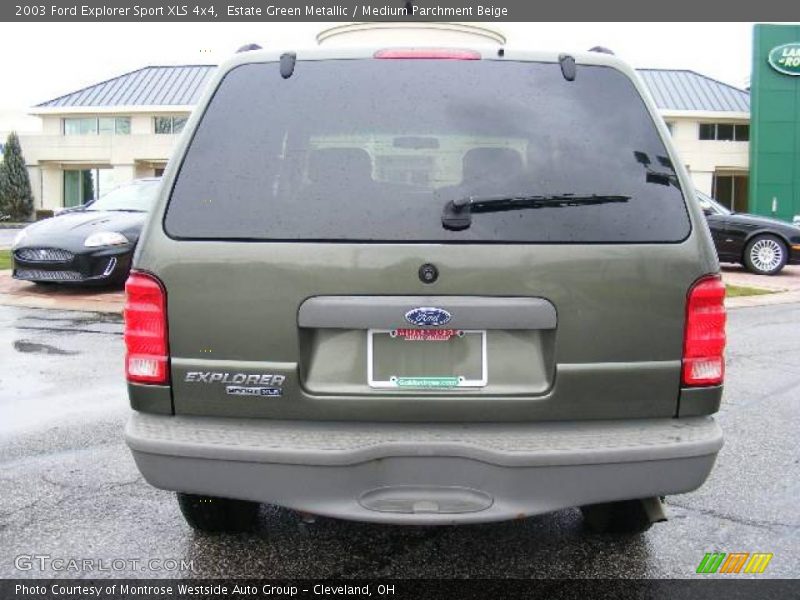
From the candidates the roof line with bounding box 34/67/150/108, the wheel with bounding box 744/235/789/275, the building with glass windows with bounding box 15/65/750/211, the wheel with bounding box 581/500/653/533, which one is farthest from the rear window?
the roof line with bounding box 34/67/150/108

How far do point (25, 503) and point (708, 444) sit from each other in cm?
307

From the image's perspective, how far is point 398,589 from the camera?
116 inches

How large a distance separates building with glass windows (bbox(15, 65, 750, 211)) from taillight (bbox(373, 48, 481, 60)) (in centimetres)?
4322

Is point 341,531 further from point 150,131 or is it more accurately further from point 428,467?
point 150,131

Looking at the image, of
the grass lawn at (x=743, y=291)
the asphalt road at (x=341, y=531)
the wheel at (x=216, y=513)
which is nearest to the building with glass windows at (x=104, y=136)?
the grass lawn at (x=743, y=291)

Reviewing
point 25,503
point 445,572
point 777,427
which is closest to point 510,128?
point 445,572

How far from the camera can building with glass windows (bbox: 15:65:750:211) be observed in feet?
142

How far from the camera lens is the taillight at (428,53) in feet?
9.29

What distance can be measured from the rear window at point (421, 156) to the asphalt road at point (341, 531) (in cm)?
139

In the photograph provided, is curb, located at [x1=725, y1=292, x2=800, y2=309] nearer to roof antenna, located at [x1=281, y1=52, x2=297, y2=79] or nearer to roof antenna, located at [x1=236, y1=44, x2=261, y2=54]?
roof antenna, located at [x1=236, y1=44, x2=261, y2=54]

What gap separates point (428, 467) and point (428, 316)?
49cm

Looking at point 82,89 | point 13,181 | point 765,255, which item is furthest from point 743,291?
point 82,89

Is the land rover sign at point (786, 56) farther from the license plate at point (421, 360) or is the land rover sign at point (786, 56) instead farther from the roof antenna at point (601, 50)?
the license plate at point (421, 360)

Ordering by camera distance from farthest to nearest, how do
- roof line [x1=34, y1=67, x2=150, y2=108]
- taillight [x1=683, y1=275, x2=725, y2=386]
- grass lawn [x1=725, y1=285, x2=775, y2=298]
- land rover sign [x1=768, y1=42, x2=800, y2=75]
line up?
roof line [x1=34, y1=67, x2=150, y2=108]
land rover sign [x1=768, y1=42, x2=800, y2=75]
grass lawn [x1=725, y1=285, x2=775, y2=298]
taillight [x1=683, y1=275, x2=725, y2=386]
